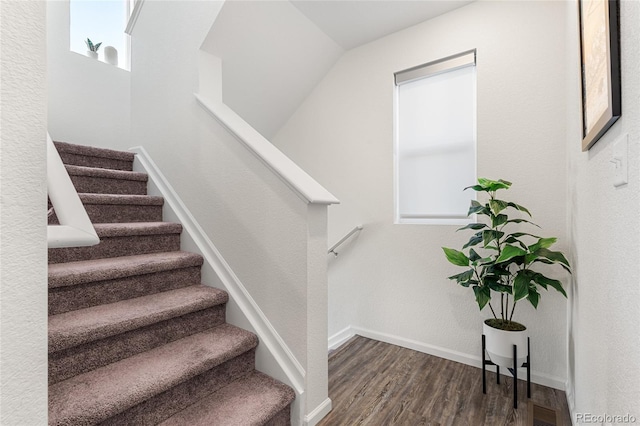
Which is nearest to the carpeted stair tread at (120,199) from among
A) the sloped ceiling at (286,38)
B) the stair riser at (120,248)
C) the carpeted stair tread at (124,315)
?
the stair riser at (120,248)

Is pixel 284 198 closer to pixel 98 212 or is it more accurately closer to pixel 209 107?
pixel 209 107

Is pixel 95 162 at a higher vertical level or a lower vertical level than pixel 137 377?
higher

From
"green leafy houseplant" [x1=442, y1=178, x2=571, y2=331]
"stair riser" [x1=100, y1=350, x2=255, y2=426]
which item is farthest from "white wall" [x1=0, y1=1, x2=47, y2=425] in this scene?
"green leafy houseplant" [x1=442, y1=178, x2=571, y2=331]

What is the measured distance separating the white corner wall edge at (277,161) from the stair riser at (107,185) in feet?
2.97

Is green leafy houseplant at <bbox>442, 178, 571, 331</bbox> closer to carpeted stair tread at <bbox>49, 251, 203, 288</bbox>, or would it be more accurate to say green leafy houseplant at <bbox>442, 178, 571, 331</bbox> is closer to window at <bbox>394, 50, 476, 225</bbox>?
window at <bbox>394, 50, 476, 225</bbox>

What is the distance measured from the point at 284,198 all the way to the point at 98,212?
1285mm

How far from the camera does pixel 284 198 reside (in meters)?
1.52

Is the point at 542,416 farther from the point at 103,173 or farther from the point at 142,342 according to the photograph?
the point at 103,173

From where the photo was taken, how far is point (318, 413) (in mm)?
1544

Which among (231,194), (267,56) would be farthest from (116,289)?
(267,56)

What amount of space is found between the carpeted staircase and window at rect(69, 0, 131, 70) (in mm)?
1987

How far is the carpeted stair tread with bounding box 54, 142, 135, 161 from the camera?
7.00ft

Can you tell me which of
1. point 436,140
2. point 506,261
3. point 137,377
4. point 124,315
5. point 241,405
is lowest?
point 241,405

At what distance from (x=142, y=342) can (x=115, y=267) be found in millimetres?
405
